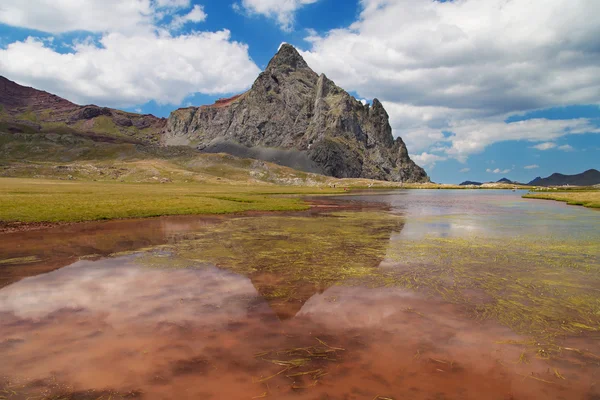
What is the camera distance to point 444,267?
755 inches

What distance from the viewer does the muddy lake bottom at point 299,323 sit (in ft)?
26.7

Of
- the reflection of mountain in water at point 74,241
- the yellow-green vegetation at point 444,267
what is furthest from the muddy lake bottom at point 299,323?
the reflection of mountain in water at point 74,241

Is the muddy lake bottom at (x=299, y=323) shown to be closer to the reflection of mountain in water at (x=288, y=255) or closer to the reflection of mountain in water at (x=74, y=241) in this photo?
the reflection of mountain in water at (x=288, y=255)

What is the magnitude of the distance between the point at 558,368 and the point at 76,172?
227304 millimetres

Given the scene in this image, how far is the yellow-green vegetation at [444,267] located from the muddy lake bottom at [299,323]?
0.13 meters

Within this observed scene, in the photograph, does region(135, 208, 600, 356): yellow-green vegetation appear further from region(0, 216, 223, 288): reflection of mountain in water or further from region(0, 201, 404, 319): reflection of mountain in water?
region(0, 216, 223, 288): reflection of mountain in water

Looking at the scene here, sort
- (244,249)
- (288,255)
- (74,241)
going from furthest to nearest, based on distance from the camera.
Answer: (74,241) → (244,249) → (288,255)

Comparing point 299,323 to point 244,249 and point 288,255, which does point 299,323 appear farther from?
point 244,249

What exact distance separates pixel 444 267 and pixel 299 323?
11.4 m

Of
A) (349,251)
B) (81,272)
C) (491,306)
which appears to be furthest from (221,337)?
(349,251)

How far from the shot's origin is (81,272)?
59.0 ft

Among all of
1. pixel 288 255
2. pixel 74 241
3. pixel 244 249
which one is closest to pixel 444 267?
pixel 288 255

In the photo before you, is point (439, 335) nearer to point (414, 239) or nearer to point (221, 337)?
point (221, 337)

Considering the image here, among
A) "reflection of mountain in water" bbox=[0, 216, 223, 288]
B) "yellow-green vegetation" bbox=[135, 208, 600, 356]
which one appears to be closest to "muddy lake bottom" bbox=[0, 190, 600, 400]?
"yellow-green vegetation" bbox=[135, 208, 600, 356]
